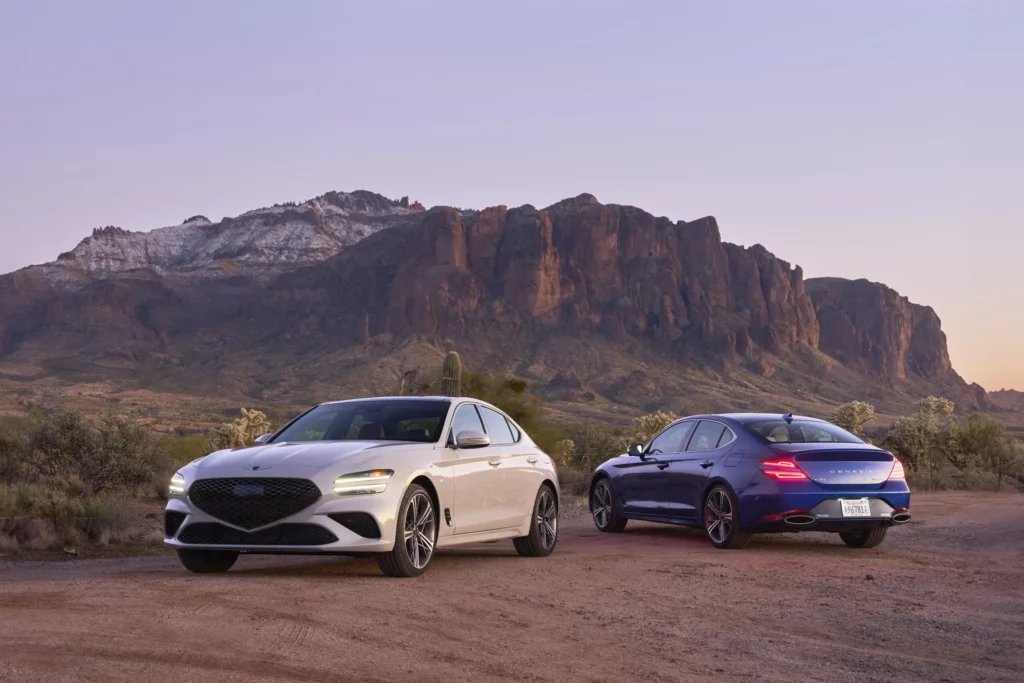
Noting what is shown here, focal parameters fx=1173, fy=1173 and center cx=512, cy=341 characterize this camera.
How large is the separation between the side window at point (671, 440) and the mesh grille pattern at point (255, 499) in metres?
6.19

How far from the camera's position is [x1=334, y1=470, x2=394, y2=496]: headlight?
902 centimetres

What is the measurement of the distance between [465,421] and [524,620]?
3.25 meters

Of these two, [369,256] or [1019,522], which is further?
[369,256]

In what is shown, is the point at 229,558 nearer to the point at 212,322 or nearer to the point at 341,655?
the point at 341,655

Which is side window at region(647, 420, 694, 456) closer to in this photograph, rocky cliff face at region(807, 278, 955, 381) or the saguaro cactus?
the saguaro cactus

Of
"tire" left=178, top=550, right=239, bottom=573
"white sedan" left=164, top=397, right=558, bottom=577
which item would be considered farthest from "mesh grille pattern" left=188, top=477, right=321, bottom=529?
"tire" left=178, top=550, right=239, bottom=573

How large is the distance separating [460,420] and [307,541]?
2291 mm

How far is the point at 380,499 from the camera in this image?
904 cm

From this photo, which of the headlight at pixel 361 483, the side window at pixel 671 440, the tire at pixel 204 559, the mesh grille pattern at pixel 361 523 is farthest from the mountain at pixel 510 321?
the mesh grille pattern at pixel 361 523

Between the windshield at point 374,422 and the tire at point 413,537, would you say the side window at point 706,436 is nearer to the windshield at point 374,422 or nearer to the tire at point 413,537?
the windshield at point 374,422

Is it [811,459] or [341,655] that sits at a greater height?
[811,459]

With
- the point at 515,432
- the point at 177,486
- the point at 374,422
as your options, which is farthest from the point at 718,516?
the point at 177,486

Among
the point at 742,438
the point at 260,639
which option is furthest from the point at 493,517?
the point at 260,639

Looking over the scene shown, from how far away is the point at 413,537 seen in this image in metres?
9.44
